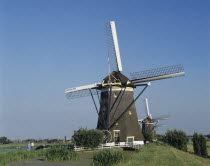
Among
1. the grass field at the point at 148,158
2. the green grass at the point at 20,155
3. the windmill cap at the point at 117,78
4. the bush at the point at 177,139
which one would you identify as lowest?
the grass field at the point at 148,158

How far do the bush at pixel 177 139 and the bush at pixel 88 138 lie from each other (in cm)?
1102

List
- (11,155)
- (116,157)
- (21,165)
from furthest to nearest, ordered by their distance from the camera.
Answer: (11,155)
(21,165)
(116,157)

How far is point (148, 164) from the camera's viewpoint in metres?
21.9

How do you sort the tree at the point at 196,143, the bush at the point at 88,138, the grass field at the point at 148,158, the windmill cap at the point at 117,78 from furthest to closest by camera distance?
the tree at the point at 196,143
the windmill cap at the point at 117,78
the bush at the point at 88,138
the grass field at the point at 148,158

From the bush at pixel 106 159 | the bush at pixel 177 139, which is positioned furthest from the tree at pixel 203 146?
the bush at pixel 106 159

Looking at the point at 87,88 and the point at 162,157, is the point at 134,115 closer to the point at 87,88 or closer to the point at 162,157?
the point at 87,88

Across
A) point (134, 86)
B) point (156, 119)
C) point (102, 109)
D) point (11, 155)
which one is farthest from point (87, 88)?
point (156, 119)

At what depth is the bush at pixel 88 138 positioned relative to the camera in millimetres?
30406

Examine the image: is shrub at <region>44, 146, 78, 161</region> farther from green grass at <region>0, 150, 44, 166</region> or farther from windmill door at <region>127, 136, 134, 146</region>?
windmill door at <region>127, 136, 134, 146</region>

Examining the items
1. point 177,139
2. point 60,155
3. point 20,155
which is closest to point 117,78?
point 177,139

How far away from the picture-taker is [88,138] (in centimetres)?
3036

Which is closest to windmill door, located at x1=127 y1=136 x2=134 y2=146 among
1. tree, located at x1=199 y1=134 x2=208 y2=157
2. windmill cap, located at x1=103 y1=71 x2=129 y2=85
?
windmill cap, located at x1=103 y1=71 x2=129 y2=85

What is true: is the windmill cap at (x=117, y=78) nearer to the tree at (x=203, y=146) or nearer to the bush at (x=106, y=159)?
the tree at (x=203, y=146)

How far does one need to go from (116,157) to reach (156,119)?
3752 cm
